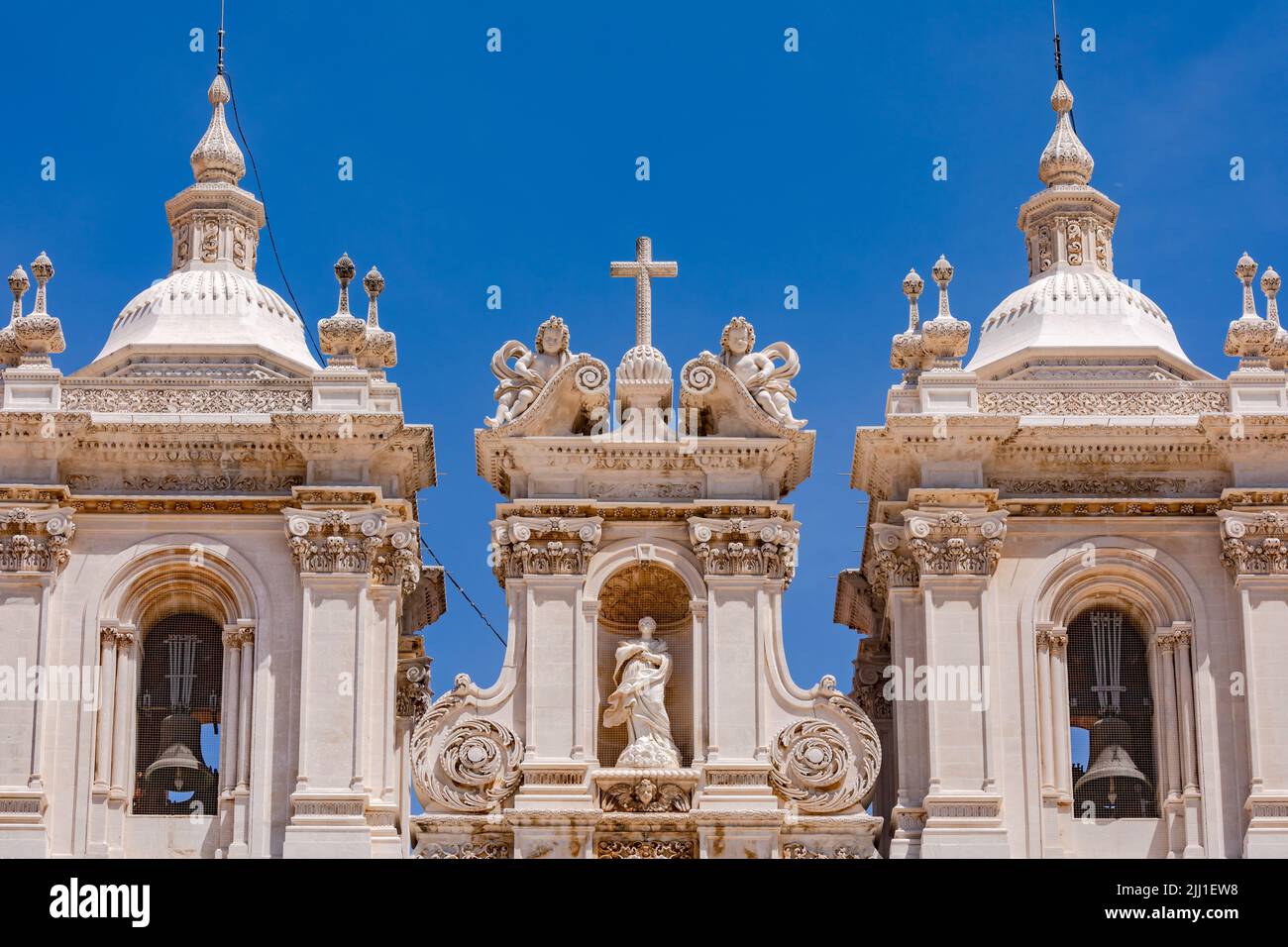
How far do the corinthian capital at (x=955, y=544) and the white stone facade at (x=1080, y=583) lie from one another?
35 millimetres

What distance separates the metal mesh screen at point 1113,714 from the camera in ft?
197

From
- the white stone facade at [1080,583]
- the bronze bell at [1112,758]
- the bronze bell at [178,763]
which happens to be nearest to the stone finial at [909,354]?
the white stone facade at [1080,583]

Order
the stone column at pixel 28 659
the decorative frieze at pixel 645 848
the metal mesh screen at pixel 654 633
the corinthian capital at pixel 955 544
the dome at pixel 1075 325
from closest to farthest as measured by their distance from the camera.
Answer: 1. the decorative frieze at pixel 645 848
2. the stone column at pixel 28 659
3. the corinthian capital at pixel 955 544
4. the metal mesh screen at pixel 654 633
5. the dome at pixel 1075 325

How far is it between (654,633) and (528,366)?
16.0 feet

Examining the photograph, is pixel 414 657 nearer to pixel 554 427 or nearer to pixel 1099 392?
pixel 554 427

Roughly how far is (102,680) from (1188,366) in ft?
61.7

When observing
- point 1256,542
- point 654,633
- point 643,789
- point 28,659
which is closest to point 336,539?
point 28,659

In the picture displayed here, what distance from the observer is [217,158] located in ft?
217

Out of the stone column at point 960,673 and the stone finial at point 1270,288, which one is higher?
the stone finial at point 1270,288

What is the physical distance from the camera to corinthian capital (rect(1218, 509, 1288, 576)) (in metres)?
59.8

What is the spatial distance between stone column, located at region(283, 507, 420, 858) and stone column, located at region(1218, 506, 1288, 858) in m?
13.4

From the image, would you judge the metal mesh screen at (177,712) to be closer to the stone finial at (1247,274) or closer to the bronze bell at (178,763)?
the bronze bell at (178,763)

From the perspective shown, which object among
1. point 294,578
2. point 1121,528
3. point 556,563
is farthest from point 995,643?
point 294,578
